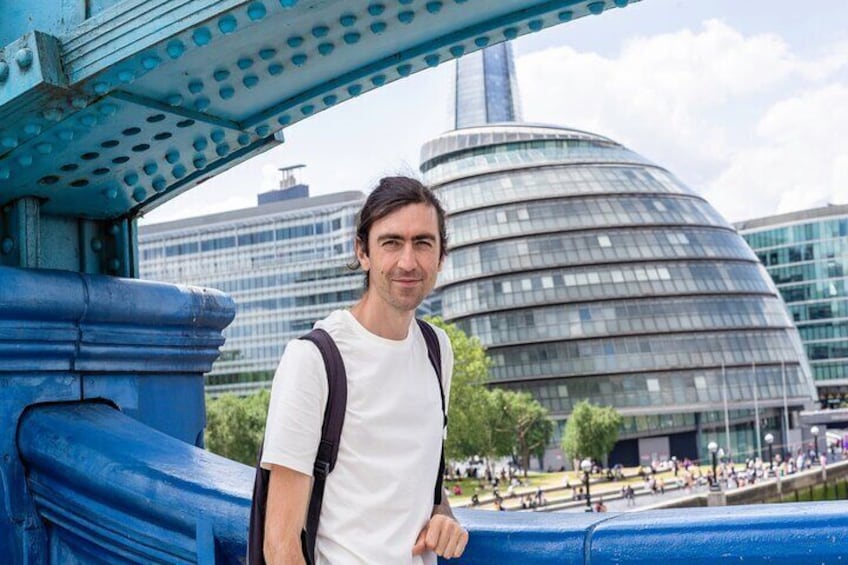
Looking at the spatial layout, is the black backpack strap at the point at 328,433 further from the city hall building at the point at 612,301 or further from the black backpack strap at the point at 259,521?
the city hall building at the point at 612,301

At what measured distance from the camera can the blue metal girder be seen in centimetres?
219

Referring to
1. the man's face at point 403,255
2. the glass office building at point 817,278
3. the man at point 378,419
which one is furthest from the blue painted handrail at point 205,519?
the glass office building at point 817,278

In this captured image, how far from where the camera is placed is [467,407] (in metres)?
42.2

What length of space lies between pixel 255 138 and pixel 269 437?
1.41m

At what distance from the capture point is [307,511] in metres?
1.71

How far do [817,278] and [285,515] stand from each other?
99.9m

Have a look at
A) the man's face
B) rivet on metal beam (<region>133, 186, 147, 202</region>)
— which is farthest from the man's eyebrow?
rivet on metal beam (<region>133, 186, 147, 202</region>)

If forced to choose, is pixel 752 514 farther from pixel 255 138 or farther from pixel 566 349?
pixel 566 349

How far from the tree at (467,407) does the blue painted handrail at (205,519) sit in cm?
3673

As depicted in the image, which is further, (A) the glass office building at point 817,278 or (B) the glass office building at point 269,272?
(A) the glass office building at point 817,278

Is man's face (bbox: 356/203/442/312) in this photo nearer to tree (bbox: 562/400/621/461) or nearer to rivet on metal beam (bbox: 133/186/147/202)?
rivet on metal beam (bbox: 133/186/147/202)

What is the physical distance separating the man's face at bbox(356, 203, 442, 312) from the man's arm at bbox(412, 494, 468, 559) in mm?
351

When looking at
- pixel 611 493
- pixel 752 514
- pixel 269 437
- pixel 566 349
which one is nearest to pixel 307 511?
pixel 269 437

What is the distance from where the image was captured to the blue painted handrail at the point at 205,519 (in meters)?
1.60
